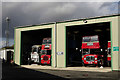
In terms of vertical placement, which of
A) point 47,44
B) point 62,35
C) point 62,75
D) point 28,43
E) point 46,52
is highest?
point 62,35

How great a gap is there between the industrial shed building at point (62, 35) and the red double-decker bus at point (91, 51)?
1817mm

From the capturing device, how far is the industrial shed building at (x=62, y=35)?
1784cm

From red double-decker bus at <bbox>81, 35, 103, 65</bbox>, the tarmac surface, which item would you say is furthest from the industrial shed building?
the tarmac surface

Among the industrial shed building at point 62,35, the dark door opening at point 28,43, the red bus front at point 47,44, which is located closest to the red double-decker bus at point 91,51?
the industrial shed building at point 62,35

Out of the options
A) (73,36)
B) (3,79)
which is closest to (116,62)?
(3,79)

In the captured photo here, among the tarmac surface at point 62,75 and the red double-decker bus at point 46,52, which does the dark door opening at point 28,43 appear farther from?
the tarmac surface at point 62,75

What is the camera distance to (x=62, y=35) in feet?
71.3

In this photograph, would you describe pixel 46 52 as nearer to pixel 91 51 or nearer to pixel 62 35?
pixel 62 35

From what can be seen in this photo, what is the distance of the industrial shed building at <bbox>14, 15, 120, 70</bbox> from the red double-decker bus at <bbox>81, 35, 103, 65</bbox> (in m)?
1.82

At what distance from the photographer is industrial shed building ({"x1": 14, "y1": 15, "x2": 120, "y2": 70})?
58.5 ft

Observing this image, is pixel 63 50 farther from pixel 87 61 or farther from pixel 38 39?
pixel 38 39

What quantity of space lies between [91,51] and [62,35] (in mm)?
4316

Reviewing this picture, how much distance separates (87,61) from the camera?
70.8 feet

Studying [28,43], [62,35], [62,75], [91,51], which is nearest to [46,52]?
[62,35]
